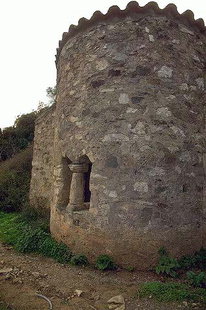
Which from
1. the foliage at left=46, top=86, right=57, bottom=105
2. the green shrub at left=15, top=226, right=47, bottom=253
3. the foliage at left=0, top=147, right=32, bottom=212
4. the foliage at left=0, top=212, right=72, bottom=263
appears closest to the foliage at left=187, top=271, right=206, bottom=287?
the foliage at left=0, top=212, right=72, bottom=263

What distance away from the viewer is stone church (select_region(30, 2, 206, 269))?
175 inches

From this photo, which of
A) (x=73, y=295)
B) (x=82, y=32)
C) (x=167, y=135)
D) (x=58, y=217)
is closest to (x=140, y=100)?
(x=167, y=135)

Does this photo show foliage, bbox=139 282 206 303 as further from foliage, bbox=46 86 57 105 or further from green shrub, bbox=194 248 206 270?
foliage, bbox=46 86 57 105

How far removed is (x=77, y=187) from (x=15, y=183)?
5465 millimetres

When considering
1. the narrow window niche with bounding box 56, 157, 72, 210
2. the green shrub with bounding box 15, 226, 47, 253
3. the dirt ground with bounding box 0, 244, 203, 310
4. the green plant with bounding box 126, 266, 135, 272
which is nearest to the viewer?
the dirt ground with bounding box 0, 244, 203, 310

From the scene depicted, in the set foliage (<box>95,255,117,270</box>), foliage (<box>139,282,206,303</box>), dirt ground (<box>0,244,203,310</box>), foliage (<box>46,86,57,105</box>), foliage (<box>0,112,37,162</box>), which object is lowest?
dirt ground (<box>0,244,203,310</box>)

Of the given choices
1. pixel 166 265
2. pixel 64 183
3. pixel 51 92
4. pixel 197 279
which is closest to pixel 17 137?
pixel 51 92

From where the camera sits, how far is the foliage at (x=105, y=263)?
4.30 metres

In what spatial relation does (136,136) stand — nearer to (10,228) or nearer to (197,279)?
(197,279)

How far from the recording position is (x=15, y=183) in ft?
32.4

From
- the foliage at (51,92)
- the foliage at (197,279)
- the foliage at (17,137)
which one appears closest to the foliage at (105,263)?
the foliage at (197,279)

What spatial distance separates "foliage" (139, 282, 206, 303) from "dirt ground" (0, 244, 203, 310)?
107 mm

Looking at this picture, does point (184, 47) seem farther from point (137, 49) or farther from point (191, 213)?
point (191, 213)

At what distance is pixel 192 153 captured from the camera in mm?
4750
